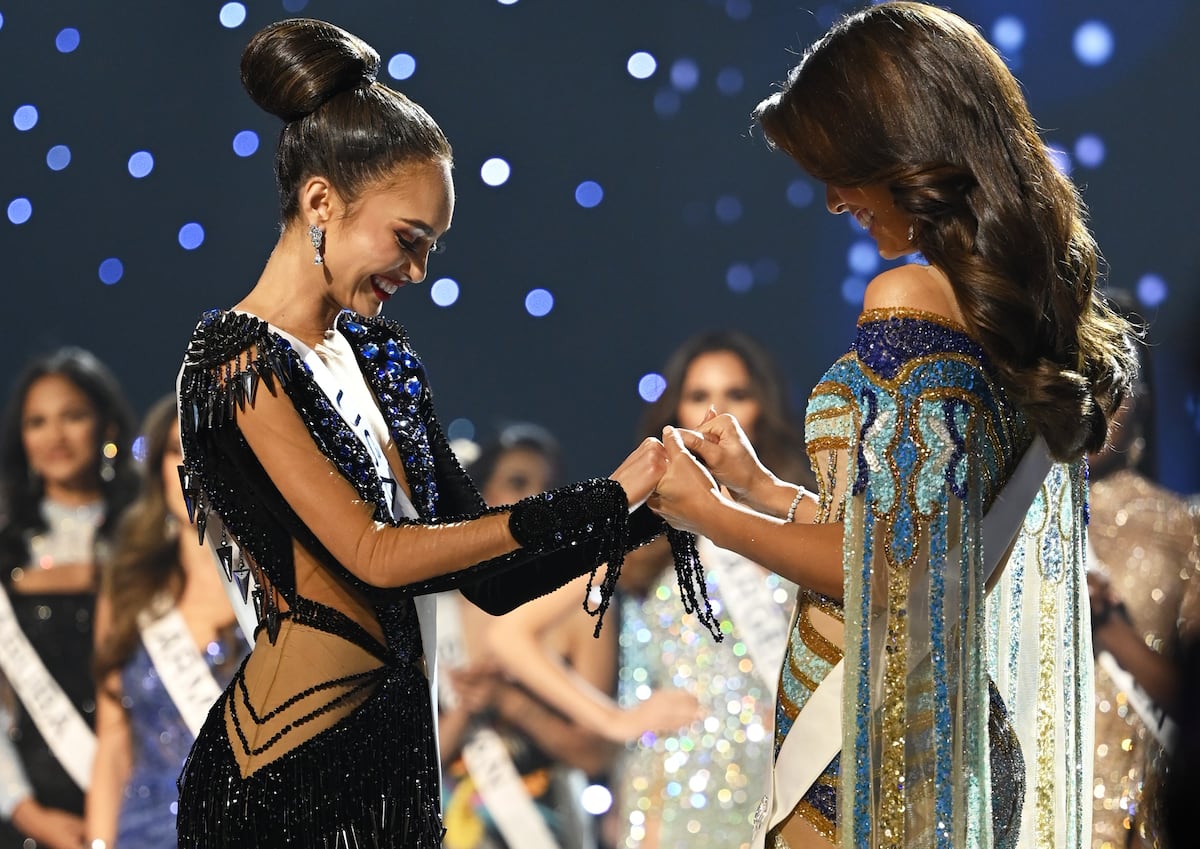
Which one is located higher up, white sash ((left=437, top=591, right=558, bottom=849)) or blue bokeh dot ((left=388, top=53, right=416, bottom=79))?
blue bokeh dot ((left=388, top=53, right=416, bottom=79))


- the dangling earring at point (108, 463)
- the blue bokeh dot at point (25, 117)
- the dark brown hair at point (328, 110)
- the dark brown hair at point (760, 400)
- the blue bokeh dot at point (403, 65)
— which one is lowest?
the dark brown hair at point (328, 110)

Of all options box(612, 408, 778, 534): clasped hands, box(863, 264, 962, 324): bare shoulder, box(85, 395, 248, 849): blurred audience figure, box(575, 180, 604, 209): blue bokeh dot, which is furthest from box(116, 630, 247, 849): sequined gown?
box(863, 264, 962, 324): bare shoulder

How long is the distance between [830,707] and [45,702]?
262 cm

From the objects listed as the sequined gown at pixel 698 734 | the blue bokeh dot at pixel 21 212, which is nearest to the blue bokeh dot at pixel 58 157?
the blue bokeh dot at pixel 21 212

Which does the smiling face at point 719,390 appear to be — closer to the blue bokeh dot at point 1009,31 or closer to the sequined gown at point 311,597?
the blue bokeh dot at point 1009,31

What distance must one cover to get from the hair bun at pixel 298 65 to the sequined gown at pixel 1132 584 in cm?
220

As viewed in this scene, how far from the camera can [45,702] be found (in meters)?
3.49

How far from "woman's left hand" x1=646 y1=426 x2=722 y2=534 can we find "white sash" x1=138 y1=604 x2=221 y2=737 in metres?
2.11

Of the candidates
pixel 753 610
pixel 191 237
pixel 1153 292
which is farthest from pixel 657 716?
pixel 191 237

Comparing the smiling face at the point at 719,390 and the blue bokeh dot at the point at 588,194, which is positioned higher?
the blue bokeh dot at the point at 588,194

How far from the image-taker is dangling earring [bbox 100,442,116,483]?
3.54 metres

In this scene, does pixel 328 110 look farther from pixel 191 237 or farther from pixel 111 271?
pixel 111 271

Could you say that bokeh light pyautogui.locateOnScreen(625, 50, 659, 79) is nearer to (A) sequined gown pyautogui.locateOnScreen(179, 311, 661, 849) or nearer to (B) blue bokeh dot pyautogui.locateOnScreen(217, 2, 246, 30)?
(B) blue bokeh dot pyautogui.locateOnScreen(217, 2, 246, 30)

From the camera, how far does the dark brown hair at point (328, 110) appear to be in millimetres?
1593
